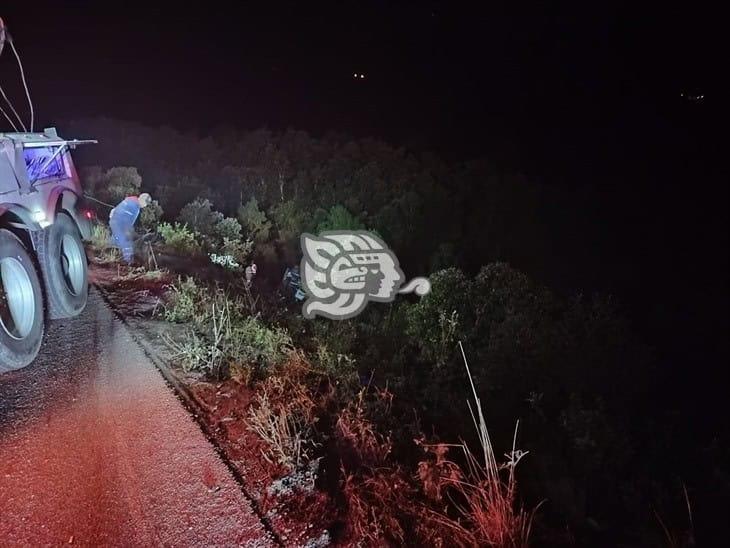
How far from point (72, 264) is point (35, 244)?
1.11 meters

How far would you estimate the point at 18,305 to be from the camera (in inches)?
187

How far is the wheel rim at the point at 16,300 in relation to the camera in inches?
181

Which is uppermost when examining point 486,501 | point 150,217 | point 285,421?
point 150,217

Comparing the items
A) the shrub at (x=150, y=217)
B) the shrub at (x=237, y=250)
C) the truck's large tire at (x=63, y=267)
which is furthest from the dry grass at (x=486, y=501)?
the shrub at (x=150, y=217)

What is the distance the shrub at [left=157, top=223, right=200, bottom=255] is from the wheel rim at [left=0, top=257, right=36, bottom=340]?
13.3 ft

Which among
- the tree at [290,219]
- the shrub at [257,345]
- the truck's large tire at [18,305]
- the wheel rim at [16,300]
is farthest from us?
the tree at [290,219]

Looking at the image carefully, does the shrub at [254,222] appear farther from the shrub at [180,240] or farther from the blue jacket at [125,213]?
the blue jacket at [125,213]

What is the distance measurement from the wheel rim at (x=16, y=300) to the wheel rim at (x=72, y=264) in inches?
39.6

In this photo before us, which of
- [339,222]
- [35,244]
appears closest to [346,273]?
[339,222]

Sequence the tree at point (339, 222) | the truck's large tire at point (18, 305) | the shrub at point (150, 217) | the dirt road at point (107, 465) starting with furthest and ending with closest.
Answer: the tree at point (339, 222)
the shrub at point (150, 217)
the truck's large tire at point (18, 305)
the dirt road at point (107, 465)

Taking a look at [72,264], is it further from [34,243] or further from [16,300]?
[16,300]

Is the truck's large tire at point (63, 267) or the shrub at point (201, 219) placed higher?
the shrub at point (201, 219)

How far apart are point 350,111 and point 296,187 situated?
2300cm

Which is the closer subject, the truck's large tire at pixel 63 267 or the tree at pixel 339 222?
the truck's large tire at pixel 63 267
